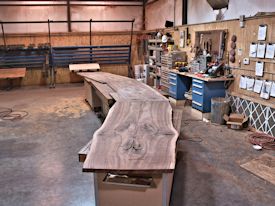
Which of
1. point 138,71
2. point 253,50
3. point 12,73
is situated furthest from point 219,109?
point 12,73

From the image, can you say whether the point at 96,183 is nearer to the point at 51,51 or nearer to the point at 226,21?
the point at 226,21

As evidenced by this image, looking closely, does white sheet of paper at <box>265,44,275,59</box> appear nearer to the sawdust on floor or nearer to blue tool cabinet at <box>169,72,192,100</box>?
blue tool cabinet at <box>169,72,192,100</box>

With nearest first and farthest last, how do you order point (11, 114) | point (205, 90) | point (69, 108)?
point (205, 90) < point (11, 114) < point (69, 108)

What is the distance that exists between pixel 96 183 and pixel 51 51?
6910 millimetres

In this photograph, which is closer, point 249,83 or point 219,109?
point 249,83

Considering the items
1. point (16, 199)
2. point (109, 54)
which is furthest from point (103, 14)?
point (16, 199)

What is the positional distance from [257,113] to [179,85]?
6.38 feet

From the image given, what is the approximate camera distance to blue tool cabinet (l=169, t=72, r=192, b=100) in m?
5.72

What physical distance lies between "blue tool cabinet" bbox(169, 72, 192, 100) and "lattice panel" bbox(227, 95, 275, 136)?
1.32 m

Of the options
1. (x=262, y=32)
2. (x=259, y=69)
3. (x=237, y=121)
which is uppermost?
(x=262, y=32)

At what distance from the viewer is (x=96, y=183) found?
191cm

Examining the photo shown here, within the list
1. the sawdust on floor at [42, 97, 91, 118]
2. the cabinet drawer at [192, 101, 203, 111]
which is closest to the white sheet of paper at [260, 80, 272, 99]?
the cabinet drawer at [192, 101, 203, 111]

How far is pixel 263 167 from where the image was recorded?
306cm

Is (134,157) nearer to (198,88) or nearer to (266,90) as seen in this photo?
(266,90)
